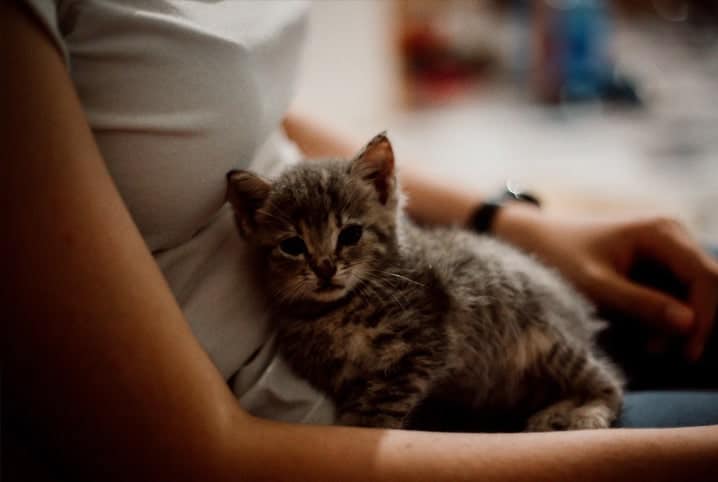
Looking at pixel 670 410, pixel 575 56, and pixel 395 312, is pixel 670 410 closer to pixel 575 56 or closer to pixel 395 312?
pixel 395 312

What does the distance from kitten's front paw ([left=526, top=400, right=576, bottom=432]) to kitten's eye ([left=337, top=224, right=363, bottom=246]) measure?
0.46 metres

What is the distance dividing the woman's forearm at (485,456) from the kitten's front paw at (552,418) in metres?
0.27

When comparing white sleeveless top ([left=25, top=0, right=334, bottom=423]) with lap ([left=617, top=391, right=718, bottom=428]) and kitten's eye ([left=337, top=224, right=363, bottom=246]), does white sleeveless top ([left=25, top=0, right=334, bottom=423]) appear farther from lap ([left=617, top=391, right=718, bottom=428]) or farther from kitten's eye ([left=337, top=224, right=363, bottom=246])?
lap ([left=617, top=391, right=718, bottom=428])

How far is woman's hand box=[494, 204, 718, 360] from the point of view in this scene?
1.09 metres

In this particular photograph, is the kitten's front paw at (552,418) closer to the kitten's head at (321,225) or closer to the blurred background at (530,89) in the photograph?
the kitten's head at (321,225)

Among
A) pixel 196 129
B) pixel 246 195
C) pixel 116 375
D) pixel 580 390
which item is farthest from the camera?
pixel 580 390

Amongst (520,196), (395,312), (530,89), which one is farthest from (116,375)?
(530,89)

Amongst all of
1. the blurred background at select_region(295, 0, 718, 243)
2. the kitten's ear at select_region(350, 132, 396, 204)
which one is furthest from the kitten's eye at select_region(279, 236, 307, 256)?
the blurred background at select_region(295, 0, 718, 243)

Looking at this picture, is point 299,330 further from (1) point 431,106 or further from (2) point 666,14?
(2) point 666,14

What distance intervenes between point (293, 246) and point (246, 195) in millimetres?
130

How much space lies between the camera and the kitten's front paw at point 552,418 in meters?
1.00

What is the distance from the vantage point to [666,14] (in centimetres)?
539

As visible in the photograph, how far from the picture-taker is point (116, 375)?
670 millimetres

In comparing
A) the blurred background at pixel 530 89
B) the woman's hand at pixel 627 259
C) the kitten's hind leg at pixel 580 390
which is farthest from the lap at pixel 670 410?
the blurred background at pixel 530 89
